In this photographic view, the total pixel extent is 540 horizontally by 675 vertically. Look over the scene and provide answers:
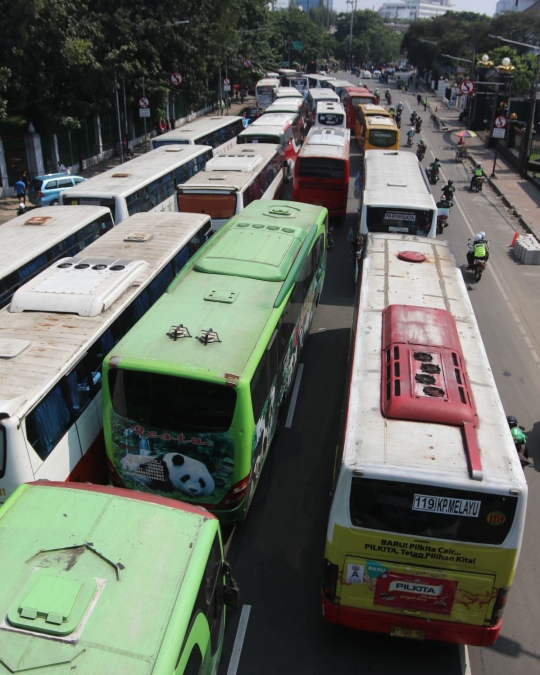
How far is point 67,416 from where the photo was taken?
7.16 metres

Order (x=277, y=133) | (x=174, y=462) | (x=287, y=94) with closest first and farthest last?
(x=174, y=462), (x=277, y=133), (x=287, y=94)

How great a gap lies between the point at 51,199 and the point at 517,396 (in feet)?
57.7

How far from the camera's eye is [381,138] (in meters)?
→ 28.3

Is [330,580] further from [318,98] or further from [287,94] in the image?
[287,94]

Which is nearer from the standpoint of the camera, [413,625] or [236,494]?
[413,625]

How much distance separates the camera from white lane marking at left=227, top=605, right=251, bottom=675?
20.5ft

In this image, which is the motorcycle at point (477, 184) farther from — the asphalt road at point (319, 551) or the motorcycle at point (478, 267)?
the asphalt road at point (319, 551)

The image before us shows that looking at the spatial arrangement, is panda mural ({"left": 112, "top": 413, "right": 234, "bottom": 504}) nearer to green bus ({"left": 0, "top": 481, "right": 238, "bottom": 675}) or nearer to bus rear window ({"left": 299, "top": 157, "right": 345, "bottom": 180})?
green bus ({"left": 0, "top": 481, "right": 238, "bottom": 675})

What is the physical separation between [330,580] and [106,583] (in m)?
2.52

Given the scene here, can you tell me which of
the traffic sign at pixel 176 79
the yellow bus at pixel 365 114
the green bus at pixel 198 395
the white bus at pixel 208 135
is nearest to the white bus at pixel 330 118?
the yellow bus at pixel 365 114

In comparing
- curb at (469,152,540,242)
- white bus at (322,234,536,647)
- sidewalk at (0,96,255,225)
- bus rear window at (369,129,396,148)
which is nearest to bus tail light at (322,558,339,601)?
white bus at (322,234,536,647)

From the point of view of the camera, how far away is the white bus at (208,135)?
2336 cm

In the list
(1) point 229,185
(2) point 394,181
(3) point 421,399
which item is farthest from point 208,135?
(3) point 421,399

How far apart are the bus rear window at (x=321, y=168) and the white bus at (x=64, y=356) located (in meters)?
10.3
